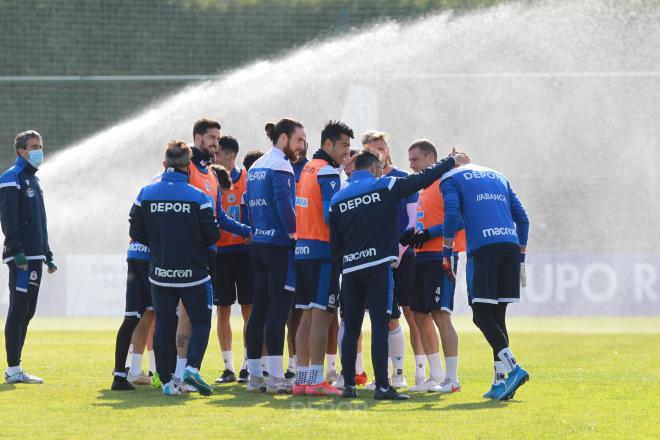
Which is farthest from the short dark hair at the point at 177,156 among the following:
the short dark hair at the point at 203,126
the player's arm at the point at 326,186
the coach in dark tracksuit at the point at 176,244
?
the player's arm at the point at 326,186

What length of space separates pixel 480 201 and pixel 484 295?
861mm

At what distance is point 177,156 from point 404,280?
8.97ft

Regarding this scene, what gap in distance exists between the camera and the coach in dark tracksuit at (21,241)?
1173 centimetres

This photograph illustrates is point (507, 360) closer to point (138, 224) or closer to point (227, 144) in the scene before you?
point (138, 224)

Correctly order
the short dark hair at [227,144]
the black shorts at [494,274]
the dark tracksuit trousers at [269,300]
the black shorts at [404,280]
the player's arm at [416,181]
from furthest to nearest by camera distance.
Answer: the short dark hair at [227,144] < the black shorts at [404,280] < the dark tracksuit trousers at [269,300] < the black shorts at [494,274] < the player's arm at [416,181]

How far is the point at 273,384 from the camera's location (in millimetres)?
10742

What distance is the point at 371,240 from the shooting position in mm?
10000

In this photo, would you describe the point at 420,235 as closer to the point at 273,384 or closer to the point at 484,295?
the point at 484,295

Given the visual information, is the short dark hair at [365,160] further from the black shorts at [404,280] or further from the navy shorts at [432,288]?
the black shorts at [404,280]

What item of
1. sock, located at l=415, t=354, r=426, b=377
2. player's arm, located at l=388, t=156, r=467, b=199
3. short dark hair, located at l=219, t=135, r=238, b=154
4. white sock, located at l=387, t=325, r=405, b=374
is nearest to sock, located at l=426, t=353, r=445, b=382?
sock, located at l=415, t=354, r=426, b=377

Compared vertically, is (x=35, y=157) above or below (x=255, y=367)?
above

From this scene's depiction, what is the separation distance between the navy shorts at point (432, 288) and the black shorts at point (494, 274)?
0.36 m

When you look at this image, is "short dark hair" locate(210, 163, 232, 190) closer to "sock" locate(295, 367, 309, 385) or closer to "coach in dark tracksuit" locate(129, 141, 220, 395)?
"coach in dark tracksuit" locate(129, 141, 220, 395)

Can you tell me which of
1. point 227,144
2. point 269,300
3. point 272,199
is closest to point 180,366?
point 269,300
